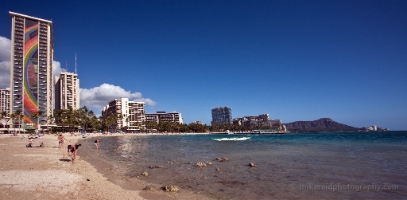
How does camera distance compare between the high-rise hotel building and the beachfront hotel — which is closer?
the high-rise hotel building

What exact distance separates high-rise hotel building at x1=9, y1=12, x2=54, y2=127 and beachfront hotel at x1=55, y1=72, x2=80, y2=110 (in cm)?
3653

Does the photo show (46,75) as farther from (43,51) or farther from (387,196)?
(387,196)

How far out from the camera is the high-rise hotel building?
395 ft

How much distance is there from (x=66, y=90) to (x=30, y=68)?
4693 cm

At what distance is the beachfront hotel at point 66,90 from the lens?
16975 centimetres

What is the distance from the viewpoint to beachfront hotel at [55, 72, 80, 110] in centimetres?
16975

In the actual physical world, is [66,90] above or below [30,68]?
below

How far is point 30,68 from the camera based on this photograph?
409 feet

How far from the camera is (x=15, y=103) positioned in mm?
119188

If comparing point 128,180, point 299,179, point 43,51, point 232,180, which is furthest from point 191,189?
point 43,51

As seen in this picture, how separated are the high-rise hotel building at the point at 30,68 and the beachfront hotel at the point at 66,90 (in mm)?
36530

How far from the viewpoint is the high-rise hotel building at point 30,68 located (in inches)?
4742

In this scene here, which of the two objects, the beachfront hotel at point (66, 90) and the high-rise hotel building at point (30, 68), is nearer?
the high-rise hotel building at point (30, 68)

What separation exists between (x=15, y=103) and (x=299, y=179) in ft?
475
